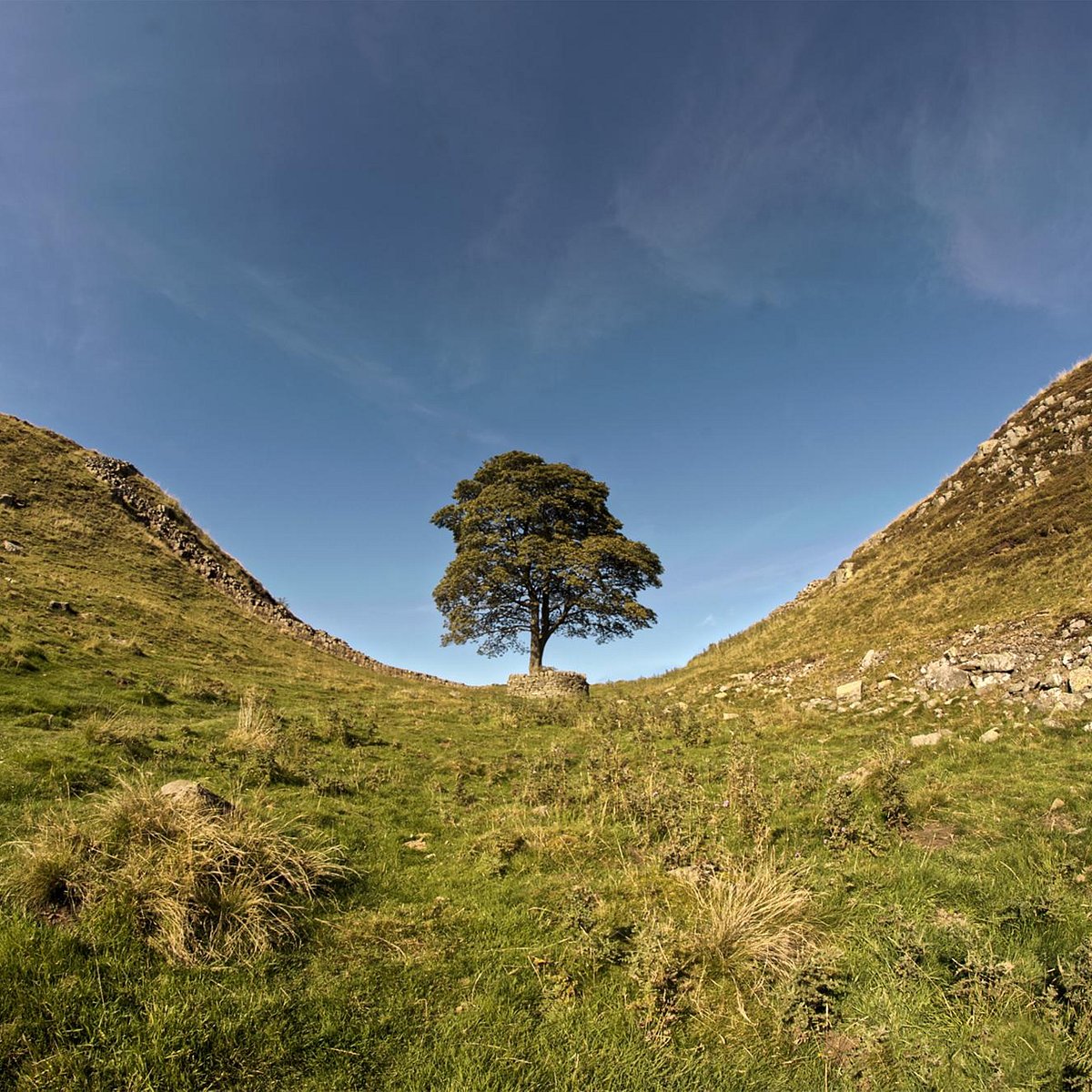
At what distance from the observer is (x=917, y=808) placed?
9.18 metres

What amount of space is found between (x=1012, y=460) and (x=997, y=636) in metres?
18.3

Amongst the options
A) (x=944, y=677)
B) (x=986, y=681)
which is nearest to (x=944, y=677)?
(x=944, y=677)

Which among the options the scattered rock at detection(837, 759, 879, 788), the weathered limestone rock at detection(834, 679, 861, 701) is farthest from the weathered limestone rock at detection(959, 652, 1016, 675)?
the scattered rock at detection(837, 759, 879, 788)

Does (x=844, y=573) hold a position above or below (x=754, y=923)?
above

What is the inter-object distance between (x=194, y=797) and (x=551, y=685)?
23727 millimetres

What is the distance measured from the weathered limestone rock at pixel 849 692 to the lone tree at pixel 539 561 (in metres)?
16.3

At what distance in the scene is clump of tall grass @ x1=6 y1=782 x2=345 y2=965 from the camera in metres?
5.16

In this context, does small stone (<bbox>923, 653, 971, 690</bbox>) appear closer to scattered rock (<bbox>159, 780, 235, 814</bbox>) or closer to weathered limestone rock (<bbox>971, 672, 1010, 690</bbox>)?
weathered limestone rock (<bbox>971, 672, 1010, 690</bbox>)

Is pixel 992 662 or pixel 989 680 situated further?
Answer: pixel 992 662

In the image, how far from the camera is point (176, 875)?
555 centimetres

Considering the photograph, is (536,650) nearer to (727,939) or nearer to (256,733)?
(256,733)

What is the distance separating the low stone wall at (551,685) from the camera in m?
29.3

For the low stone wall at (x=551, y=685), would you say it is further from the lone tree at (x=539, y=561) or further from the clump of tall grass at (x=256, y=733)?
the clump of tall grass at (x=256, y=733)

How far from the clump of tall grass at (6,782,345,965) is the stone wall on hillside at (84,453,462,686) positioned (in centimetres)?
3055
